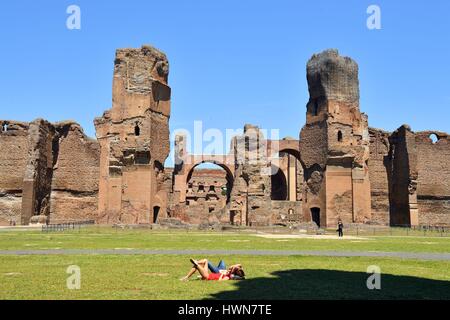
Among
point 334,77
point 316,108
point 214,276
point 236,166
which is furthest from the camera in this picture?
point 236,166

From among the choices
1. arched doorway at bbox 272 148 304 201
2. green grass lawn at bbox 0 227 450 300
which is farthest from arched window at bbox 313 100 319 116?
green grass lawn at bbox 0 227 450 300

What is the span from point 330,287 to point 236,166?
1250 inches

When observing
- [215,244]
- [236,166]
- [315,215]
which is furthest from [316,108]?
[215,244]

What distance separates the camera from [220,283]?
778cm

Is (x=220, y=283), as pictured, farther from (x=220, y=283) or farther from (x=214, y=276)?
(x=214, y=276)

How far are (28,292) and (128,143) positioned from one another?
2907cm

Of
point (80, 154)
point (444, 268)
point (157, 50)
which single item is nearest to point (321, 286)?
point (444, 268)

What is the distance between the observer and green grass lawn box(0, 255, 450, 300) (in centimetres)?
644

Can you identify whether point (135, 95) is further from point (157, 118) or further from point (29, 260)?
point (29, 260)

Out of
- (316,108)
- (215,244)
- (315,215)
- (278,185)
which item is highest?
(316,108)

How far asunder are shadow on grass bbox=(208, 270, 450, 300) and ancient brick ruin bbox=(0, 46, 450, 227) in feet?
82.0

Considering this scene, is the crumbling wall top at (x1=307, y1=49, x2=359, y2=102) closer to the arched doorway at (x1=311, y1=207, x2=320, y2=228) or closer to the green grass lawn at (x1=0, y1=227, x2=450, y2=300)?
the arched doorway at (x1=311, y1=207, x2=320, y2=228)

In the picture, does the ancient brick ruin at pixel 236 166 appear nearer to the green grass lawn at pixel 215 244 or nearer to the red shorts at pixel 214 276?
the green grass lawn at pixel 215 244

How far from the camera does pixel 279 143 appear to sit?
4641cm
